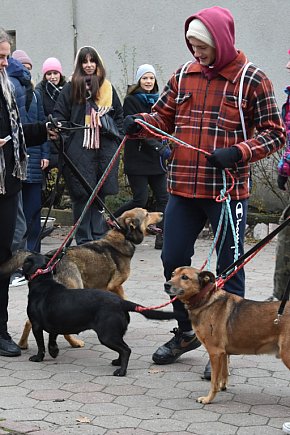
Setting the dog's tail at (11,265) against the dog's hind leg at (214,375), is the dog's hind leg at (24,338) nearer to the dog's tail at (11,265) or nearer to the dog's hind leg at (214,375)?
the dog's tail at (11,265)

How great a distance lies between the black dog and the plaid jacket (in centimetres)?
86

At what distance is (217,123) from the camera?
5000 millimetres

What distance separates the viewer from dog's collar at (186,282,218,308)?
4.81 meters

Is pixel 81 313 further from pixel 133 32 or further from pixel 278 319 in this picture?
pixel 133 32

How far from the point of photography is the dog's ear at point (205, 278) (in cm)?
476

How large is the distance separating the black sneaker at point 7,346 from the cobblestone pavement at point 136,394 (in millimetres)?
52

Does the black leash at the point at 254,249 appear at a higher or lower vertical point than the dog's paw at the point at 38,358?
higher

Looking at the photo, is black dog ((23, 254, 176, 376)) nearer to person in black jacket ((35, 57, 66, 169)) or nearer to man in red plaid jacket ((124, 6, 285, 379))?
man in red plaid jacket ((124, 6, 285, 379))

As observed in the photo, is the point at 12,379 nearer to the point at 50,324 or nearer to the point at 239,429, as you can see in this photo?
the point at 50,324

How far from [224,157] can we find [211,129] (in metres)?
0.32

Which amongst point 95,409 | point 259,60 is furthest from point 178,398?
point 259,60

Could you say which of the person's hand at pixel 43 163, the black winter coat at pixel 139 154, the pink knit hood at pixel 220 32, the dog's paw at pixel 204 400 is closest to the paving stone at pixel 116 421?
the dog's paw at pixel 204 400

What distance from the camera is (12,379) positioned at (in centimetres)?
528

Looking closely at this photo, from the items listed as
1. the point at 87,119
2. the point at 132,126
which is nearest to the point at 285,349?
the point at 132,126
